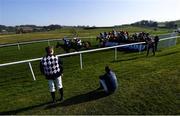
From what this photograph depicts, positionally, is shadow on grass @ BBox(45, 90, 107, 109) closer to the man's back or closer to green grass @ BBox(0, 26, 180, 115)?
green grass @ BBox(0, 26, 180, 115)

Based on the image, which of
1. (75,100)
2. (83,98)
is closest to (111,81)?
(83,98)

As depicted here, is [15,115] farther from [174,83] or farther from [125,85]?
[174,83]

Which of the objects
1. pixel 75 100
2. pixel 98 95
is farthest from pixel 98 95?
pixel 75 100

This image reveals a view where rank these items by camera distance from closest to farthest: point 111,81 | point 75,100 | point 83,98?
point 75,100, point 83,98, point 111,81

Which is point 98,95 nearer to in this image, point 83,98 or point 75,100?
point 83,98

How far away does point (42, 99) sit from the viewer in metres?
7.91

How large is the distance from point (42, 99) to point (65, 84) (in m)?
1.81

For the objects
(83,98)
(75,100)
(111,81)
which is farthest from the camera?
(111,81)

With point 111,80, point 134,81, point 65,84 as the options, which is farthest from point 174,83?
point 65,84

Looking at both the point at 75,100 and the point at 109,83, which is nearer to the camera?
the point at 75,100

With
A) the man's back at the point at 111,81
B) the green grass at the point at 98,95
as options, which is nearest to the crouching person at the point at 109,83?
the man's back at the point at 111,81

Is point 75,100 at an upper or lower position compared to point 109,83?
lower

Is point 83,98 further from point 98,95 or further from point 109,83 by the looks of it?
point 109,83

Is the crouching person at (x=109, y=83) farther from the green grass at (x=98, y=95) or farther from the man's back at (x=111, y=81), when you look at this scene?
the green grass at (x=98, y=95)
